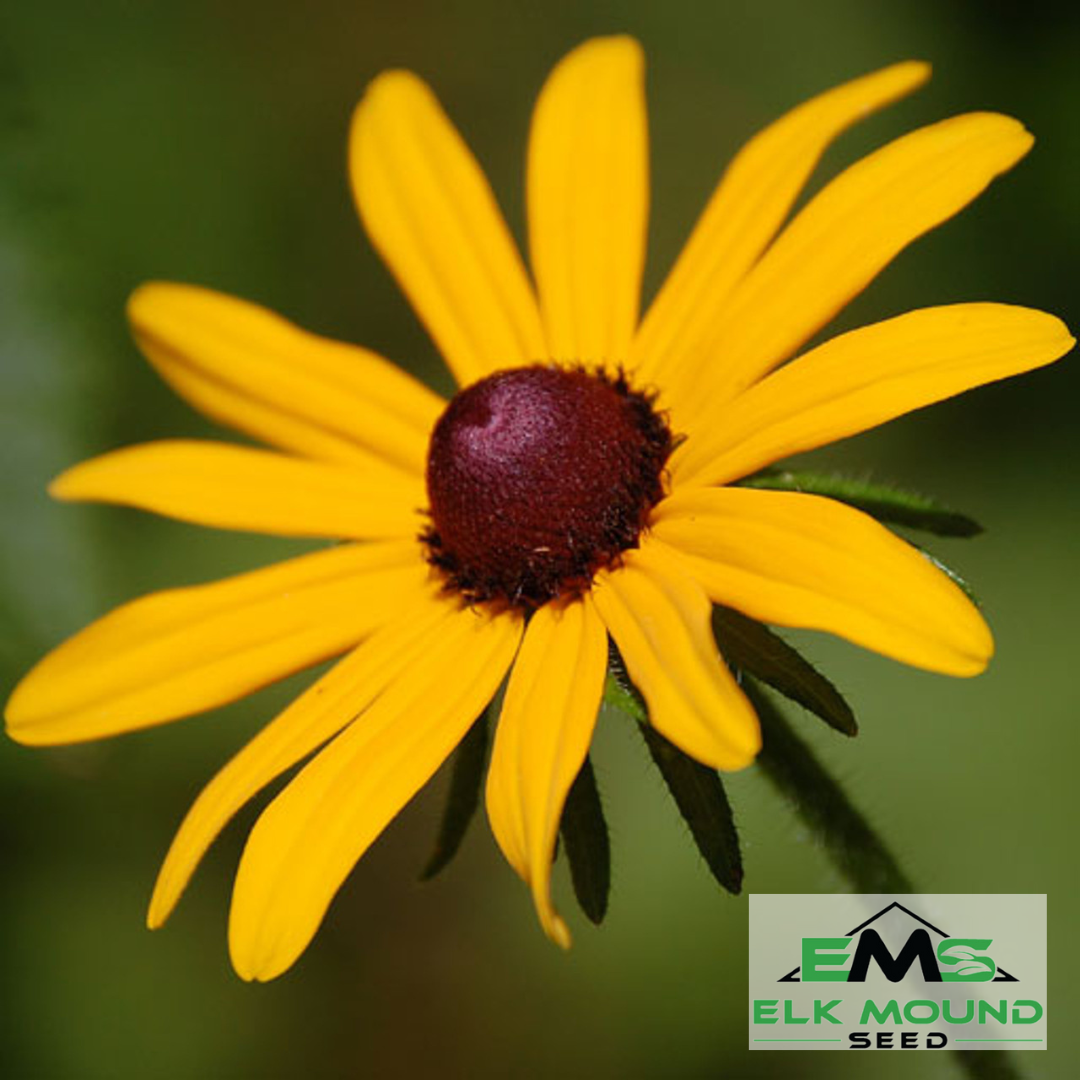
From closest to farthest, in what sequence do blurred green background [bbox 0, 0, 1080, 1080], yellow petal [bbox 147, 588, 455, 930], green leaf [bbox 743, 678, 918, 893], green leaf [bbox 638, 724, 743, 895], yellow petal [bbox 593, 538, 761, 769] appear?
yellow petal [bbox 593, 538, 761, 769] → green leaf [bbox 638, 724, 743, 895] → yellow petal [bbox 147, 588, 455, 930] → green leaf [bbox 743, 678, 918, 893] → blurred green background [bbox 0, 0, 1080, 1080]

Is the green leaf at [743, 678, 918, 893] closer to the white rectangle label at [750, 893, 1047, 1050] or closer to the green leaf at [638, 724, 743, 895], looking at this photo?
the white rectangle label at [750, 893, 1047, 1050]

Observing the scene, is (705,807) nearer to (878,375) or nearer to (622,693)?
(622,693)

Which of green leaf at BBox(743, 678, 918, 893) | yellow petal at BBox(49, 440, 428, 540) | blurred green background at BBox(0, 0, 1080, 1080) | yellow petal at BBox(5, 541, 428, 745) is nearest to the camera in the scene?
green leaf at BBox(743, 678, 918, 893)

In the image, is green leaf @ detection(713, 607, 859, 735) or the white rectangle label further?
the white rectangle label

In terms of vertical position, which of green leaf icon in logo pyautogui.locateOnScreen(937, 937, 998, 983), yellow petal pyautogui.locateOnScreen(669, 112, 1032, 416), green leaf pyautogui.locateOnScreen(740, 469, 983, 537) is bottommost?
green leaf icon in logo pyautogui.locateOnScreen(937, 937, 998, 983)

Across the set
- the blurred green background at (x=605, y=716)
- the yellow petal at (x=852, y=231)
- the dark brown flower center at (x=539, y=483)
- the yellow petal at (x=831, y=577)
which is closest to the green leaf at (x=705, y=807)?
the yellow petal at (x=831, y=577)

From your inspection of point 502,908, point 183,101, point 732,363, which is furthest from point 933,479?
point 183,101

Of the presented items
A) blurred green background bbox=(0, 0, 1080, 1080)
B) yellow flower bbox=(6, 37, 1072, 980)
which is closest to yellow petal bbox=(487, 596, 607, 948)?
yellow flower bbox=(6, 37, 1072, 980)
